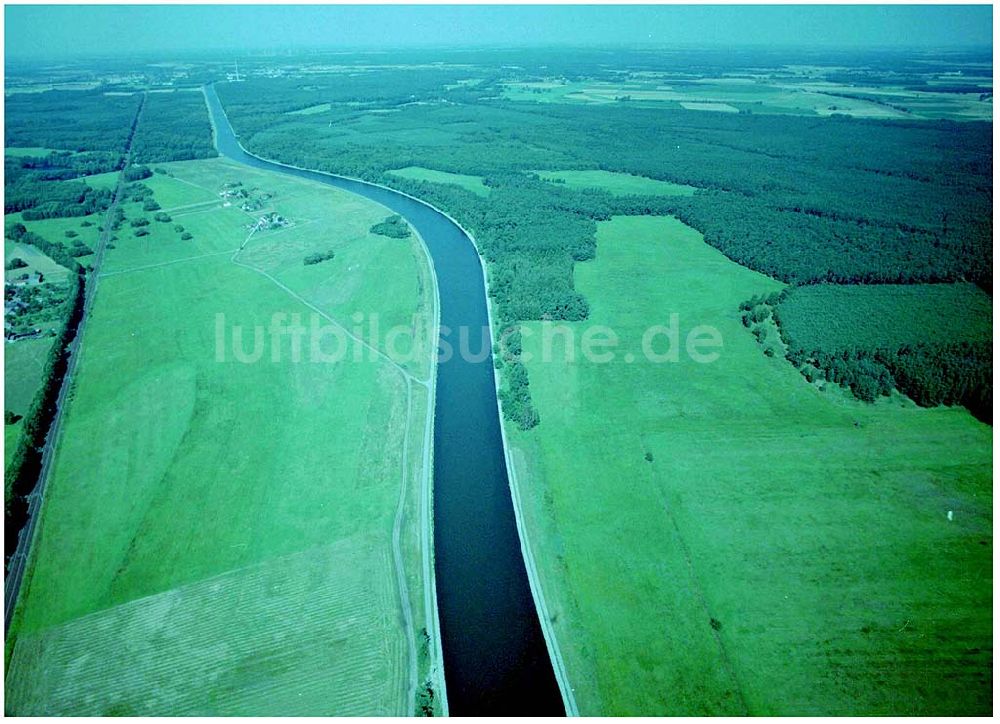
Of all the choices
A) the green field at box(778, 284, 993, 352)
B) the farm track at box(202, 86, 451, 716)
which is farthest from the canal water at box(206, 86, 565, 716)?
the green field at box(778, 284, 993, 352)

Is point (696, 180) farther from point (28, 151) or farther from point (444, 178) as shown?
point (28, 151)

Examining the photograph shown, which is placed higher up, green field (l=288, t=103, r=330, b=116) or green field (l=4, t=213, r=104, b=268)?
green field (l=288, t=103, r=330, b=116)

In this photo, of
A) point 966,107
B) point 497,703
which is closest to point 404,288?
point 497,703

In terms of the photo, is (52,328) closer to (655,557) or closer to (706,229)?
(655,557)

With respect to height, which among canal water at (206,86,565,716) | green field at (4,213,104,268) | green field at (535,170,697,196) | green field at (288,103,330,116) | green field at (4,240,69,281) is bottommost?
canal water at (206,86,565,716)

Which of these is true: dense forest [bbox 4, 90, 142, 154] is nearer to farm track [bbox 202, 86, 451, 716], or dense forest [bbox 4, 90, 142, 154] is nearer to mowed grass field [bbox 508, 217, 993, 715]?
farm track [bbox 202, 86, 451, 716]

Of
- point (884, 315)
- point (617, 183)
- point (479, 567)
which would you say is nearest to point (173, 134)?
point (617, 183)

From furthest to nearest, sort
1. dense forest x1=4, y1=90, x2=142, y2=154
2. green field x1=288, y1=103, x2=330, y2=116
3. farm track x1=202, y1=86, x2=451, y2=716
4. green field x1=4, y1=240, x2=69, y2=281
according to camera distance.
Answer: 1. green field x1=288, y1=103, x2=330, y2=116
2. dense forest x1=4, y1=90, x2=142, y2=154
3. green field x1=4, y1=240, x2=69, y2=281
4. farm track x1=202, y1=86, x2=451, y2=716
